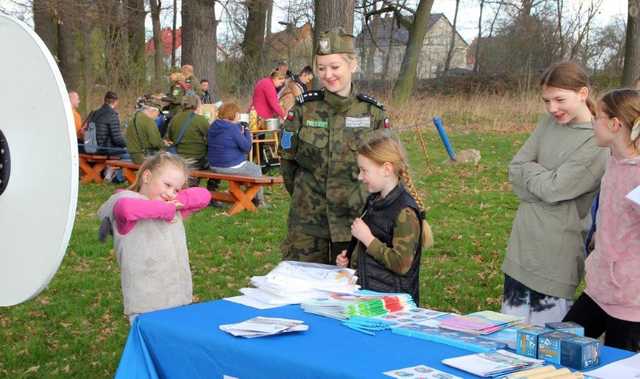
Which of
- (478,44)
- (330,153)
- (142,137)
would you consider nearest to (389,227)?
(330,153)

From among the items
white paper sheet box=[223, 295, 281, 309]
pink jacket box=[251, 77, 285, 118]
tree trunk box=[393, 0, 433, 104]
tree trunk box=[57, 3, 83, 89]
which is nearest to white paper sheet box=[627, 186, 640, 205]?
white paper sheet box=[223, 295, 281, 309]

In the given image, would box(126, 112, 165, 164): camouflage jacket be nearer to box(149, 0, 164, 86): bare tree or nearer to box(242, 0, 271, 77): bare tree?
box(149, 0, 164, 86): bare tree

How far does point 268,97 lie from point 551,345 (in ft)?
40.9

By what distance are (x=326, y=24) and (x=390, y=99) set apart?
1234 centimetres

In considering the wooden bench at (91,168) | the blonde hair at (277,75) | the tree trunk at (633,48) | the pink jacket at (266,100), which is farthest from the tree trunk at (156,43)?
the tree trunk at (633,48)

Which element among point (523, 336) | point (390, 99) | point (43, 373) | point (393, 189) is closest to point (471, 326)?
point (523, 336)

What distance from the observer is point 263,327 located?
293 cm

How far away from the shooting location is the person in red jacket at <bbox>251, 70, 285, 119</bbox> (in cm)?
1466

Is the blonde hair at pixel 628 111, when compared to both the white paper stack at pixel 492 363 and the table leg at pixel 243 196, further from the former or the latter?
the table leg at pixel 243 196

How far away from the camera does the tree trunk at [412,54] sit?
84.9 feet

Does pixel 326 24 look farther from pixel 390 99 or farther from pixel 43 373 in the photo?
pixel 390 99

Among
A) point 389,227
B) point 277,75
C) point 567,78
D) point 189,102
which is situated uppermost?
point 277,75

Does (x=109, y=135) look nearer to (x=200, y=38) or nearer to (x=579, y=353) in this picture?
(x=200, y=38)

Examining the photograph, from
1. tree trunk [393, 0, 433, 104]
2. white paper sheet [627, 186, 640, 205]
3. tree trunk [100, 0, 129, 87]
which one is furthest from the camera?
tree trunk [393, 0, 433, 104]
